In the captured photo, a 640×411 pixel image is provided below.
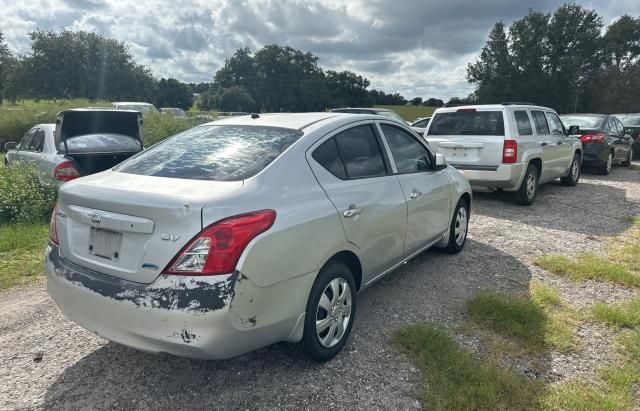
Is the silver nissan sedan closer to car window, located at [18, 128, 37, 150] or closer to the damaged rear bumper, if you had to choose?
the damaged rear bumper

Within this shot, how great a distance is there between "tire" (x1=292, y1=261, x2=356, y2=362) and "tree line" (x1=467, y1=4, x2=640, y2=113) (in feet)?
147

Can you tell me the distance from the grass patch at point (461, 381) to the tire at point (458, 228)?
6.74ft

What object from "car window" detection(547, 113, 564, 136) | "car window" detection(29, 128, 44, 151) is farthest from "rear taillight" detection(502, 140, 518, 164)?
"car window" detection(29, 128, 44, 151)

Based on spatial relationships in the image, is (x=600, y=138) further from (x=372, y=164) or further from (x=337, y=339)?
(x=337, y=339)

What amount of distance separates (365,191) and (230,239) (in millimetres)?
1324

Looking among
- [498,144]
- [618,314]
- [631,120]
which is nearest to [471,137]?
[498,144]

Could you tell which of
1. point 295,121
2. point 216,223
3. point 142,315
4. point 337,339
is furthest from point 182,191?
point 337,339

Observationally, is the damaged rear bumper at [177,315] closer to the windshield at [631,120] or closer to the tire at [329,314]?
the tire at [329,314]

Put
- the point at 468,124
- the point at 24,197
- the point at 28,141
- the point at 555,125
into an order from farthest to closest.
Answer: the point at 555,125 → the point at 28,141 → the point at 468,124 → the point at 24,197

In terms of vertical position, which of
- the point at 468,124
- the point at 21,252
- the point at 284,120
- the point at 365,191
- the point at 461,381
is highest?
the point at 468,124

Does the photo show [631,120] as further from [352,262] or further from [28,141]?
[28,141]

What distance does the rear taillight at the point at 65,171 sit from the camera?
6.49 metres

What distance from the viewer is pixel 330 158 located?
3.15 m

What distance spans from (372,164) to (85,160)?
195 inches
